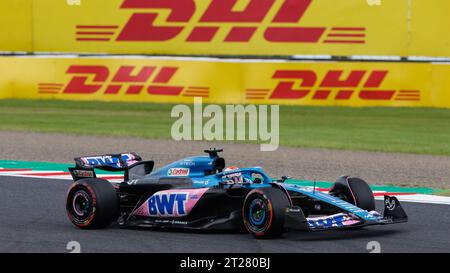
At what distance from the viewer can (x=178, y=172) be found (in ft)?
32.5

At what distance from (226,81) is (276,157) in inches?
305

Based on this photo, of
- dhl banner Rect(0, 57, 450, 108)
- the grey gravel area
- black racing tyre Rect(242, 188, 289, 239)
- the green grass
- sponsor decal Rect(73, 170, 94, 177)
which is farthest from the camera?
dhl banner Rect(0, 57, 450, 108)

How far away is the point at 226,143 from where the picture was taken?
61.8ft

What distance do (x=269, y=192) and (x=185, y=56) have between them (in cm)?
1661

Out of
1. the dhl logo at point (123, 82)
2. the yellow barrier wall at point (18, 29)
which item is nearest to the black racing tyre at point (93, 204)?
the dhl logo at point (123, 82)

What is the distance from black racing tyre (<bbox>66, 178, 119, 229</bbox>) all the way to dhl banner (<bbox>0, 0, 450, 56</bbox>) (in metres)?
14.8

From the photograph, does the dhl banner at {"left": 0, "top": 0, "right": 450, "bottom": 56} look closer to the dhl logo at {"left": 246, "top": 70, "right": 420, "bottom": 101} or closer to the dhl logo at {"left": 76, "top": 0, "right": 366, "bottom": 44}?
the dhl logo at {"left": 76, "top": 0, "right": 366, "bottom": 44}

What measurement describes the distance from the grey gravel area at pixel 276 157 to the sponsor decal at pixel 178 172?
4.39 meters

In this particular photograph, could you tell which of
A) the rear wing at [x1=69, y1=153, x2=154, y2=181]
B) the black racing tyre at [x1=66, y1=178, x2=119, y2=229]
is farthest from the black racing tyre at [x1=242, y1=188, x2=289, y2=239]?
the rear wing at [x1=69, y1=153, x2=154, y2=181]

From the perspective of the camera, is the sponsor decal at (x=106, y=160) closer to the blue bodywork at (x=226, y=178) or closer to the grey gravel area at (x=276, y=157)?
Result: the blue bodywork at (x=226, y=178)

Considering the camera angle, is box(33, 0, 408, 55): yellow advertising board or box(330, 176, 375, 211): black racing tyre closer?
box(330, 176, 375, 211): black racing tyre

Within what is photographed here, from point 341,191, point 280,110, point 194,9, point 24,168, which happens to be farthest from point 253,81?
point 341,191

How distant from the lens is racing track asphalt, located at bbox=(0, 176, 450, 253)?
8719mm
